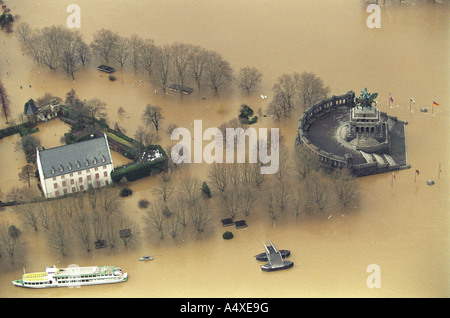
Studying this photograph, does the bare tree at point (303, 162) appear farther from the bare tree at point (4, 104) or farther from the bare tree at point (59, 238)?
the bare tree at point (4, 104)

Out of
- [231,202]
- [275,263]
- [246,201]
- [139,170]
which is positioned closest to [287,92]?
[246,201]

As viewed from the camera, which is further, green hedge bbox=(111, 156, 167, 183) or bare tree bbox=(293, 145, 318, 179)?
green hedge bbox=(111, 156, 167, 183)

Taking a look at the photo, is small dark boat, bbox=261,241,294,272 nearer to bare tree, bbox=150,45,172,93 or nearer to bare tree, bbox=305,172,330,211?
bare tree, bbox=305,172,330,211

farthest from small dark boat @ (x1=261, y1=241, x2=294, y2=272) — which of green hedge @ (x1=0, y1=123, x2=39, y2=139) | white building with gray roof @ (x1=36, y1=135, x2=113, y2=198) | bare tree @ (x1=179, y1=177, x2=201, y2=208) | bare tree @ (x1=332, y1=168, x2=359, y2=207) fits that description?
green hedge @ (x1=0, y1=123, x2=39, y2=139)

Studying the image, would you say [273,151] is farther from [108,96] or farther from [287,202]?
[108,96]

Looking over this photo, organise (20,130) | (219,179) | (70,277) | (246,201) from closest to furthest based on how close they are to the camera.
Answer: (70,277) < (246,201) < (219,179) < (20,130)

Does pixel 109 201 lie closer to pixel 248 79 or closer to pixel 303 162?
pixel 303 162
